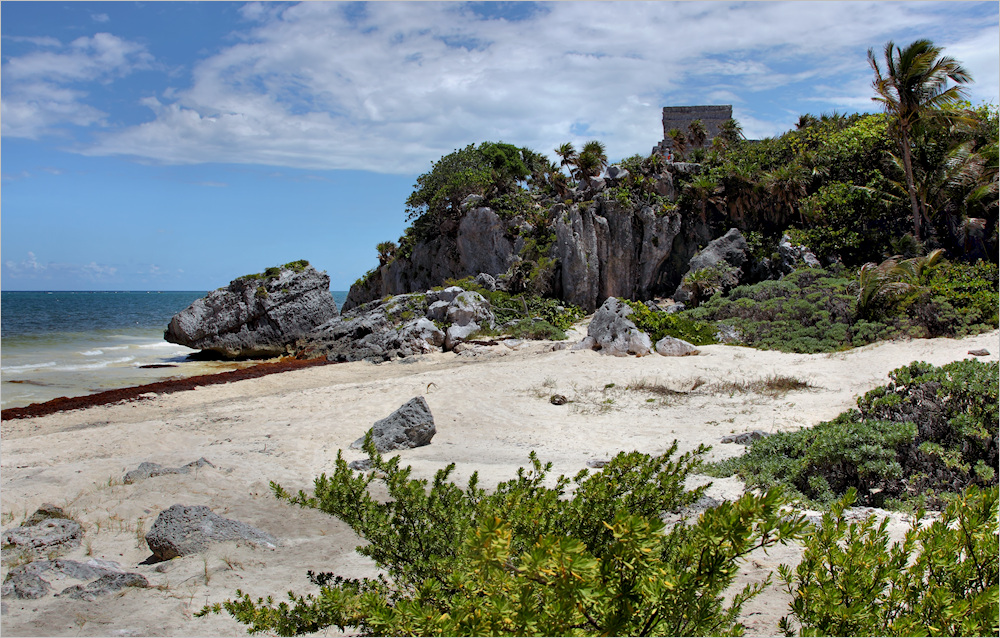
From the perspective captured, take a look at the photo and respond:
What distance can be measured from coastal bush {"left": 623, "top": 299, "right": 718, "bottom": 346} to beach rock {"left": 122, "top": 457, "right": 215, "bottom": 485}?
11.5 meters

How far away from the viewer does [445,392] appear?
12.0m

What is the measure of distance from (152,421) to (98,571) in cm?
781

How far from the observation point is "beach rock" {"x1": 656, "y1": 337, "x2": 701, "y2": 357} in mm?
14789

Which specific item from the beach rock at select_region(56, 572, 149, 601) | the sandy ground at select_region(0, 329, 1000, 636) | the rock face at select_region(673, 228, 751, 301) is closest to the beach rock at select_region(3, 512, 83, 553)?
the sandy ground at select_region(0, 329, 1000, 636)

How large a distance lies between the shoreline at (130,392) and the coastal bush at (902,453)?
48.9ft

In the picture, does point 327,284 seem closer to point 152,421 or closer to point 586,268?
point 586,268

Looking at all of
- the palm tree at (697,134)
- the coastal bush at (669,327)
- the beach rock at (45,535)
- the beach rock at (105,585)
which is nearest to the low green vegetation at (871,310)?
the coastal bush at (669,327)

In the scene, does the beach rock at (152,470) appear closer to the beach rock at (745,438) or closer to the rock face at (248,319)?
the beach rock at (745,438)

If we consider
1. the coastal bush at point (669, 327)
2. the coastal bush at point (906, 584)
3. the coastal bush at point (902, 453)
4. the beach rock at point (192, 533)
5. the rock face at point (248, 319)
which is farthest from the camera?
the rock face at point (248, 319)

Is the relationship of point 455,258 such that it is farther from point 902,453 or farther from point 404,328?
point 902,453

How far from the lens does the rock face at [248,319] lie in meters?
24.9

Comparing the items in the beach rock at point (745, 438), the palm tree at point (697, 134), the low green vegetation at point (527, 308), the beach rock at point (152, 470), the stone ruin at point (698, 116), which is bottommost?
the beach rock at point (745, 438)

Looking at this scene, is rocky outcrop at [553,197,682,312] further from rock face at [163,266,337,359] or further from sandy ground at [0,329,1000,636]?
rock face at [163,266,337,359]

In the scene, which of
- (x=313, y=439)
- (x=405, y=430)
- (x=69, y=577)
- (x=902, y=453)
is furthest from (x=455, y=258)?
(x=69, y=577)
